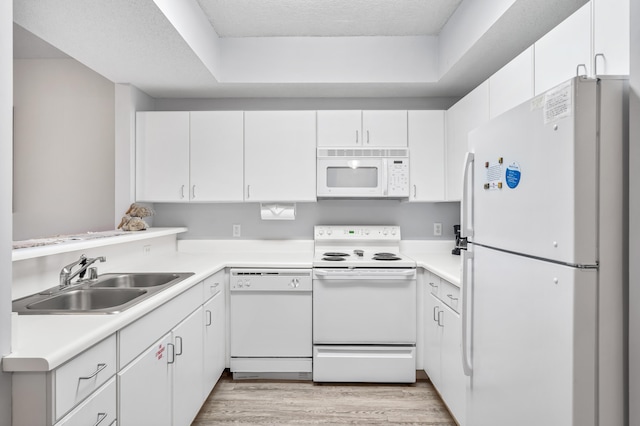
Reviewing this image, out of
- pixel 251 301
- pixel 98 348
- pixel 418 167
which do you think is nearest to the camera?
pixel 98 348

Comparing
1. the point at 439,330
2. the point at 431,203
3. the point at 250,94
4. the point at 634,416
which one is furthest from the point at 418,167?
the point at 634,416

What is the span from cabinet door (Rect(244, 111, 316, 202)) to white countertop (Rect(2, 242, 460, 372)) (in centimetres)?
58

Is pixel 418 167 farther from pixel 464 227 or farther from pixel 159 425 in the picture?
pixel 159 425

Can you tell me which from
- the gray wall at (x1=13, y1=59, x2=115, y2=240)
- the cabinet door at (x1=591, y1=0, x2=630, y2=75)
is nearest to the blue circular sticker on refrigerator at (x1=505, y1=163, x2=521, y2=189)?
the cabinet door at (x1=591, y1=0, x2=630, y2=75)

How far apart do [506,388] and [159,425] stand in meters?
1.46

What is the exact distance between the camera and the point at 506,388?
127cm

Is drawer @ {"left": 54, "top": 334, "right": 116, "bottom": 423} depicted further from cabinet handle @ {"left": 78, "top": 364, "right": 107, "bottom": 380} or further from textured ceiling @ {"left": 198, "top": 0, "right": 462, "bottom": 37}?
textured ceiling @ {"left": 198, "top": 0, "right": 462, "bottom": 37}

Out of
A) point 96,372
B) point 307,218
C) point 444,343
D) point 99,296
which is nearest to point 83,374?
point 96,372

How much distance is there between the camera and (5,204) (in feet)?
3.26

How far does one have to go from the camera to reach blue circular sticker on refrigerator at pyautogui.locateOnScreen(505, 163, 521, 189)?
117 cm

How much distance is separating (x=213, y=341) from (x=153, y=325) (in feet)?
2.97

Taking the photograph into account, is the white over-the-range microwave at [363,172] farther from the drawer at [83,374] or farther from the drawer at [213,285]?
the drawer at [83,374]

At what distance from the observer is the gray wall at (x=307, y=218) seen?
323cm

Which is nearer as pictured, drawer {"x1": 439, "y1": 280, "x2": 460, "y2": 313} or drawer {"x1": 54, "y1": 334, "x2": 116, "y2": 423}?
drawer {"x1": 54, "y1": 334, "x2": 116, "y2": 423}
